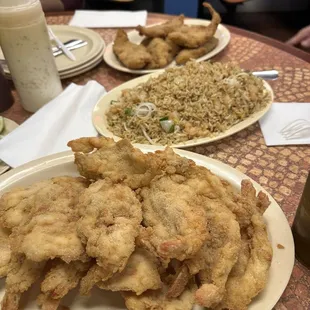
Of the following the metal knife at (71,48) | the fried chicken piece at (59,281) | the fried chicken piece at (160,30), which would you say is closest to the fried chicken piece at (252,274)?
the fried chicken piece at (59,281)

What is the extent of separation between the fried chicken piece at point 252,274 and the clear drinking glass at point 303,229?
0.46 ft

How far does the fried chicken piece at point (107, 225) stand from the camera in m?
1.02

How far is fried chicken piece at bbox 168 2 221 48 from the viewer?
2559mm

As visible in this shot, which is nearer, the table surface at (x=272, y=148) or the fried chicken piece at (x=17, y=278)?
the fried chicken piece at (x=17, y=278)

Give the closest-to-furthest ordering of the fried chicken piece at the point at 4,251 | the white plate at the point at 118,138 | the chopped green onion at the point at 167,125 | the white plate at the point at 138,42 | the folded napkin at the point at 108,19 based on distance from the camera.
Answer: the fried chicken piece at the point at 4,251 < the white plate at the point at 118,138 < the chopped green onion at the point at 167,125 < the white plate at the point at 138,42 < the folded napkin at the point at 108,19

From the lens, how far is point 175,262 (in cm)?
112

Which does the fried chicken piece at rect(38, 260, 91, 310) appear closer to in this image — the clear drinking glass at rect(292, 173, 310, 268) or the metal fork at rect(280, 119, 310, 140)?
the clear drinking glass at rect(292, 173, 310, 268)

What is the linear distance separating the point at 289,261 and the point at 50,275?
0.75 metres

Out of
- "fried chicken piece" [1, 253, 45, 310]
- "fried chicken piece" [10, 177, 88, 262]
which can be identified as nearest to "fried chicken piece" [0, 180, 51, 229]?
"fried chicken piece" [10, 177, 88, 262]

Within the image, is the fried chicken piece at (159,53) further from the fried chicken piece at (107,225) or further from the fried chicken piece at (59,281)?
the fried chicken piece at (59,281)

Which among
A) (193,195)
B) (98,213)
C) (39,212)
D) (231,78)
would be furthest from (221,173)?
(231,78)

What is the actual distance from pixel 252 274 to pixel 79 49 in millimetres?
2285

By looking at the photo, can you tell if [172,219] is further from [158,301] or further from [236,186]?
[236,186]

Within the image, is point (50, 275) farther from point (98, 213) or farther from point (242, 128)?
point (242, 128)
